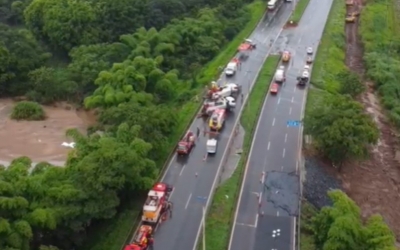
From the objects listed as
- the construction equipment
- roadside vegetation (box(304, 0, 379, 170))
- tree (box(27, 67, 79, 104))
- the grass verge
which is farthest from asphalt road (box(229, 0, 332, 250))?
the construction equipment

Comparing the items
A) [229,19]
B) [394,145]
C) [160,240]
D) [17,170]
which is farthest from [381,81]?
[17,170]

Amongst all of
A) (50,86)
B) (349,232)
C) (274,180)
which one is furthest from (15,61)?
(349,232)

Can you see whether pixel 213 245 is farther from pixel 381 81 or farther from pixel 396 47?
pixel 396 47

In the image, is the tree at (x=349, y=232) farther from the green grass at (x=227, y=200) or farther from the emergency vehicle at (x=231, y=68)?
the emergency vehicle at (x=231, y=68)

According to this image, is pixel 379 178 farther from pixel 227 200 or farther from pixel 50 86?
pixel 50 86

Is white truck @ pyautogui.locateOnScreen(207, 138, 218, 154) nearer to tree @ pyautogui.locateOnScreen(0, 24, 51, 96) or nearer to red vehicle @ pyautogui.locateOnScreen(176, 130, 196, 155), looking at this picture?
red vehicle @ pyautogui.locateOnScreen(176, 130, 196, 155)

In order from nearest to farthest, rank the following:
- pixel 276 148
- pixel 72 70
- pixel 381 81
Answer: pixel 276 148 < pixel 72 70 < pixel 381 81
